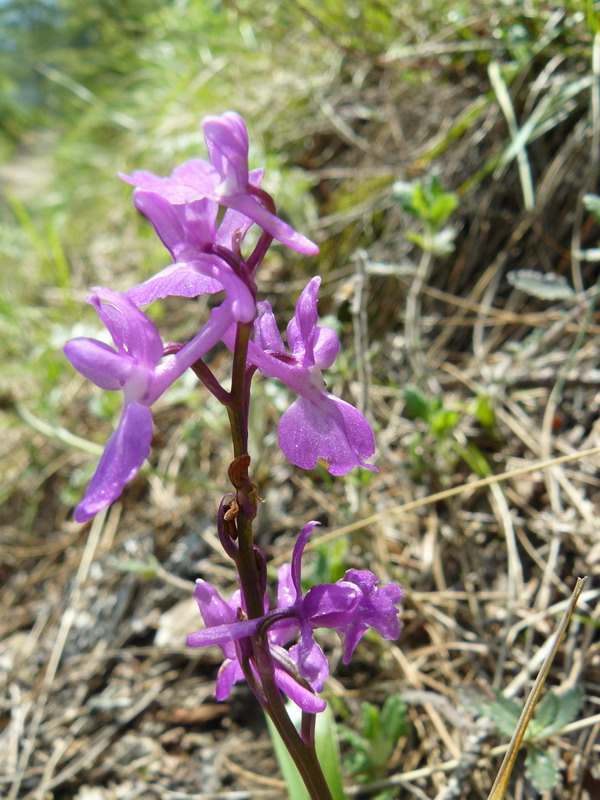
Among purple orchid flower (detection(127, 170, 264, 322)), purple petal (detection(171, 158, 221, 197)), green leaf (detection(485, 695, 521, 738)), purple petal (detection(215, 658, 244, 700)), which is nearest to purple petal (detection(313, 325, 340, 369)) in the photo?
purple orchid flower (detection(127, 170, 264, 322))

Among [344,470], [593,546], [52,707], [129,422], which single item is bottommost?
[52,707]

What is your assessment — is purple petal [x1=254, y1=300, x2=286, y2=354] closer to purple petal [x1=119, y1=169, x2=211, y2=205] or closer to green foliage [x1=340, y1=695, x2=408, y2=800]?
purple petal [x1=119, y1=169, x2=211, y2=205]

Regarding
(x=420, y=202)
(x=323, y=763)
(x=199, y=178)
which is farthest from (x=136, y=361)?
(x=420, y=202)

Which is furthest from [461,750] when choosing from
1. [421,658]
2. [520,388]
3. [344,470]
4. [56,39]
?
[56,39]

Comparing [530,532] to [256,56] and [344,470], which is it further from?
[256,56]

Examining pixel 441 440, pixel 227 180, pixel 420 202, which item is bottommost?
pixel 441 440

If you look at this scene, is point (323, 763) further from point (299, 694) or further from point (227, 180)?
point (227, 180)
